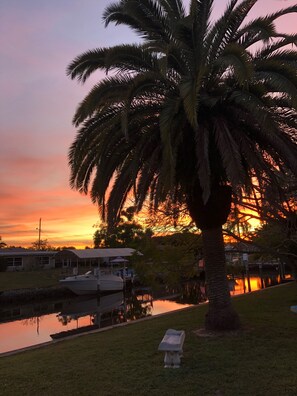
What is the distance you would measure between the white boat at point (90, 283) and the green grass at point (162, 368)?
2892cm

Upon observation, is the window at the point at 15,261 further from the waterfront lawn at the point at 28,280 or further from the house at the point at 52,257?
the waterfront lawn at the point at 28,280

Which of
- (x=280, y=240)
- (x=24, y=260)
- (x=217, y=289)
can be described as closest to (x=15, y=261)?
(x=24, y=260)

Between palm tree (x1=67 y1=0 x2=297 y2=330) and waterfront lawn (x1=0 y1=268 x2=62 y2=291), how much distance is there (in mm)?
30052

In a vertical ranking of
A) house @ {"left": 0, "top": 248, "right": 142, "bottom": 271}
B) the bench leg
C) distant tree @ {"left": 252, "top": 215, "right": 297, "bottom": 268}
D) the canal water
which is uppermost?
house @ {"left": 0, "top": 248, "right": 142, "bottom": 271}

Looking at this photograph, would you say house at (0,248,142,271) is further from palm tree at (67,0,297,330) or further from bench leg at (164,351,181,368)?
bench leg at (164,351,181,368)

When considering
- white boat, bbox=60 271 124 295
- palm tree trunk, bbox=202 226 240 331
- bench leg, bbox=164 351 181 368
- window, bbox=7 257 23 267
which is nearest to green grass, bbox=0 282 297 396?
bench leg, bbox=164 351 181 368

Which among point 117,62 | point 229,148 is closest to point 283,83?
point 229,148

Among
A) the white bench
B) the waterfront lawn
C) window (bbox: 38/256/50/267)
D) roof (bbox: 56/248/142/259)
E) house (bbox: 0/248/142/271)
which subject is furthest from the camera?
window (bbox: 38/256/50/267)

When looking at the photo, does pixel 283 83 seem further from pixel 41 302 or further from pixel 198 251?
pixel 41 302

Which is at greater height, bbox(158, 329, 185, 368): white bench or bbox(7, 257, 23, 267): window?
bbox(7, 257, 23, 267): window

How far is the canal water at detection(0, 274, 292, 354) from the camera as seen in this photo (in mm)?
22875

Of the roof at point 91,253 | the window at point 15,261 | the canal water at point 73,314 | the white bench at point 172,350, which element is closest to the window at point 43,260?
the window at point 15,261

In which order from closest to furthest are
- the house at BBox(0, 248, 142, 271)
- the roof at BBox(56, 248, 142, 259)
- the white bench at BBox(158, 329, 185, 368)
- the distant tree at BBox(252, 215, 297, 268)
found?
the white bench at BBox(158, 329, 185, 368) → the distant tree at BBox(252, 215, 297, 268) → the roof at BBox(56, 248, 142, 259) → the house at BBox(0, 248, 142, 271)

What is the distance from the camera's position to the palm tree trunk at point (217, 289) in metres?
11.4
